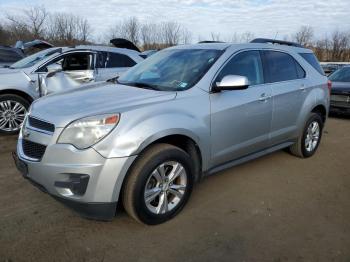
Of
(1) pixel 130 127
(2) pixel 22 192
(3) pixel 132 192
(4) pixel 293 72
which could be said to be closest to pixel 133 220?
(3) pixel 132 192

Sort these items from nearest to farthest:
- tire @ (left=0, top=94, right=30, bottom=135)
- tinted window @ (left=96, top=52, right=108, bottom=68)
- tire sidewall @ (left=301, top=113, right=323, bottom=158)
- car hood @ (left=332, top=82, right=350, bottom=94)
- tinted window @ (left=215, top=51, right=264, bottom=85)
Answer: tinted window @ (left=215, top=51, right=264, bottom=85) < tire sidewall @ (left=301, top=113, right=323, bottom=158) < tire @ (left=0, top=94, right=30, bottom=135) < tinted window @ (left=96, top=52, right=108, bottom=68) < car hood @ (left=332, top=82, right=350, bottom=94)

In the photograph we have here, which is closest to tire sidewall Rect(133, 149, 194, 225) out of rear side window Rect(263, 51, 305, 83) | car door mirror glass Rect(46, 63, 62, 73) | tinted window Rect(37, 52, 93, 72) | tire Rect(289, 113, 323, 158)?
rear side window Rect(263, 51, 305, 83)

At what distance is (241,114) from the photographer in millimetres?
3746

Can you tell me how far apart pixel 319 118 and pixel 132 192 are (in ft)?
12.2

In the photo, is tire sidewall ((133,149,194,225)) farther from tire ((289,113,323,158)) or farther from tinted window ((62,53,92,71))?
tinted window ((62,53,92,71))

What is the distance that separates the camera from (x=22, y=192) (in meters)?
3.81

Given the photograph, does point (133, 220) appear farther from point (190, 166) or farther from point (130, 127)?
point (130, 127)

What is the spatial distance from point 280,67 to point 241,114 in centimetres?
126

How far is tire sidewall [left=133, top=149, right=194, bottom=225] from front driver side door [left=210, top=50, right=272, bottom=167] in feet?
1.38

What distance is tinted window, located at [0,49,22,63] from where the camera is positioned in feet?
30.8

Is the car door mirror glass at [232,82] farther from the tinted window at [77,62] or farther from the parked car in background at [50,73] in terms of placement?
the tinted window at [77,62]

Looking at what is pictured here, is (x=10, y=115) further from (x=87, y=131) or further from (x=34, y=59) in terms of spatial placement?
(x=87, y=131)

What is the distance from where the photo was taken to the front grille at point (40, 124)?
9.42ft

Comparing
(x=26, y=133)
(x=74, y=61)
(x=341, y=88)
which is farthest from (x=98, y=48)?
(x=341, y=88)
